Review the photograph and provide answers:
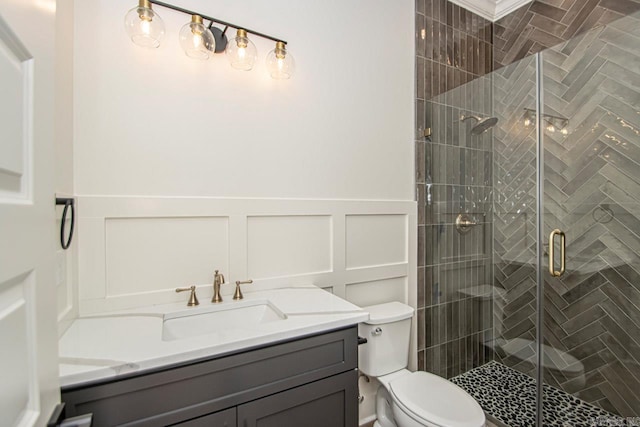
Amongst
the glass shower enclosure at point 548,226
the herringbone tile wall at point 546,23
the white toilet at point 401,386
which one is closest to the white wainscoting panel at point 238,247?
the white toilet at point 401,386

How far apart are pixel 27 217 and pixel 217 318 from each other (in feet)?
3.04

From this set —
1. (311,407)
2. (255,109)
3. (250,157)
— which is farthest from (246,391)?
(255,109)

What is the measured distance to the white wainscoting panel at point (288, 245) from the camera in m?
1.50

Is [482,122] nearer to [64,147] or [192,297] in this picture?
[192,297]

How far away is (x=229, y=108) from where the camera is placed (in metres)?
1.44

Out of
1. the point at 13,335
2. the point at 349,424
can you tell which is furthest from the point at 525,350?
the point at 13,335

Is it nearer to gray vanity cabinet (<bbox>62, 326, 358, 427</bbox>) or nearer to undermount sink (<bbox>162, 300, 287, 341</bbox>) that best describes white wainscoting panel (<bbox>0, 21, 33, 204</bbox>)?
gray vanity cabinet (<bbox>62, 326, 358, 427</bbox>)

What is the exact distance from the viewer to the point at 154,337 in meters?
0.97

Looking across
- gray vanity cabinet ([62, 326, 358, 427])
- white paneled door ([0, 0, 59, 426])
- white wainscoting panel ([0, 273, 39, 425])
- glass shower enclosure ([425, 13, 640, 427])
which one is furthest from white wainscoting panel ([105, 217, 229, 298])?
glass shower enclosure ([425, 13, 640, 427])

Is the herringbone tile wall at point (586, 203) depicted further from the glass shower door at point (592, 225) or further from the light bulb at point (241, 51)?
the light bulb at point (241, 51)

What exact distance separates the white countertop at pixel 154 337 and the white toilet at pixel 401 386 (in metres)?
0.42

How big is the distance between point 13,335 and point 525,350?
2.60 meters

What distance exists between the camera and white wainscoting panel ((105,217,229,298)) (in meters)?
1.23

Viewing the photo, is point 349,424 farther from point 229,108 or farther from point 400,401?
point 229,108
